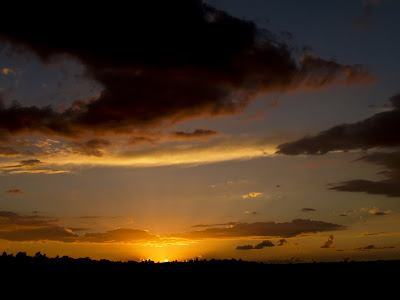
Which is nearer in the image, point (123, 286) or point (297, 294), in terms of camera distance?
point (297, 294)

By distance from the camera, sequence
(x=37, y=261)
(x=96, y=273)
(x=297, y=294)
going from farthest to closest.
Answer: (x=37, y=261) < (x=96, y=273) < (x=297, y=294)

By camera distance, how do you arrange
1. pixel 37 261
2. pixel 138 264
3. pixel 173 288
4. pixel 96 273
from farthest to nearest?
1. pixel 138 264
2. pixel 37 261
3. pixel 96 273
4. pixel 173 288

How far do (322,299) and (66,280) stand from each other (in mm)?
46364

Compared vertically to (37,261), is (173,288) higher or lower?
lower

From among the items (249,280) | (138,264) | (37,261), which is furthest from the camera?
(138,264)

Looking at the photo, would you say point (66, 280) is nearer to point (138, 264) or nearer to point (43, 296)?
point (43, 296)

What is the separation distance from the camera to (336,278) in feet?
316

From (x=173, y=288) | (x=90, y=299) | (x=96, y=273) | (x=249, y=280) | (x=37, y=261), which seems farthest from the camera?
(x=37, y=261)

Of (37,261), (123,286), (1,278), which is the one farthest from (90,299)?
(37,261)

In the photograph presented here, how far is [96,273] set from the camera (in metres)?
95.2

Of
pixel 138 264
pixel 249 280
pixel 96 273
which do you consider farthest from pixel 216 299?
pixel 138 264

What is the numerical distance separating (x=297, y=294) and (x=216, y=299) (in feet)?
48.7

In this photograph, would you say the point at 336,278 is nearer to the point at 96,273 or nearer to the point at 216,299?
the point at 216,299

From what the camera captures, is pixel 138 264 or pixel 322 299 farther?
pixel 138 264
